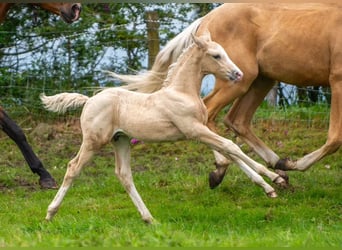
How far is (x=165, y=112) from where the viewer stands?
6.41 meters

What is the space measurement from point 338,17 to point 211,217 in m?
2.44

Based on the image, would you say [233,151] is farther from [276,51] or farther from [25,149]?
[25,149]

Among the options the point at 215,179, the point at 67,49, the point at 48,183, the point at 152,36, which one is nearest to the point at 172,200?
the point at 215,179

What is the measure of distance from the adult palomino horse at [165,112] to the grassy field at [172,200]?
494 millimetres

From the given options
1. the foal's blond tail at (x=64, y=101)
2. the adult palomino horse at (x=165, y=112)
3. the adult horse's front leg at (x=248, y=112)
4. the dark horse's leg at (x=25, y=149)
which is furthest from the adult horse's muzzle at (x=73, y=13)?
the adult palomino horse at (x=165, y=112)

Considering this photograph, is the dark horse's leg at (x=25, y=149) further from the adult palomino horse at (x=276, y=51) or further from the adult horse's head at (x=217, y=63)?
the adult horse's head at (x=217, y=63)

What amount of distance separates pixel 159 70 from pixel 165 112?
2072 mm

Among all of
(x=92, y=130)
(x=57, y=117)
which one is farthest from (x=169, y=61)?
(x=57, y=117)

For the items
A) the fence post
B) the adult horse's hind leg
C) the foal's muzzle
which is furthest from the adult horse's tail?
the fence post

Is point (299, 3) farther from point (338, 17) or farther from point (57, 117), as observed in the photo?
point (57, 117)

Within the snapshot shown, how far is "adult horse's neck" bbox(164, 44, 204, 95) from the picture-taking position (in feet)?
21.4

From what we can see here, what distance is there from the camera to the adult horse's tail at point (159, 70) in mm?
7766

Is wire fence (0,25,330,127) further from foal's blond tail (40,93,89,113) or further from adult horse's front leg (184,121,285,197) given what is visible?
adult horse's front leg (184,121,285,197)

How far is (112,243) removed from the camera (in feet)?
16.5
